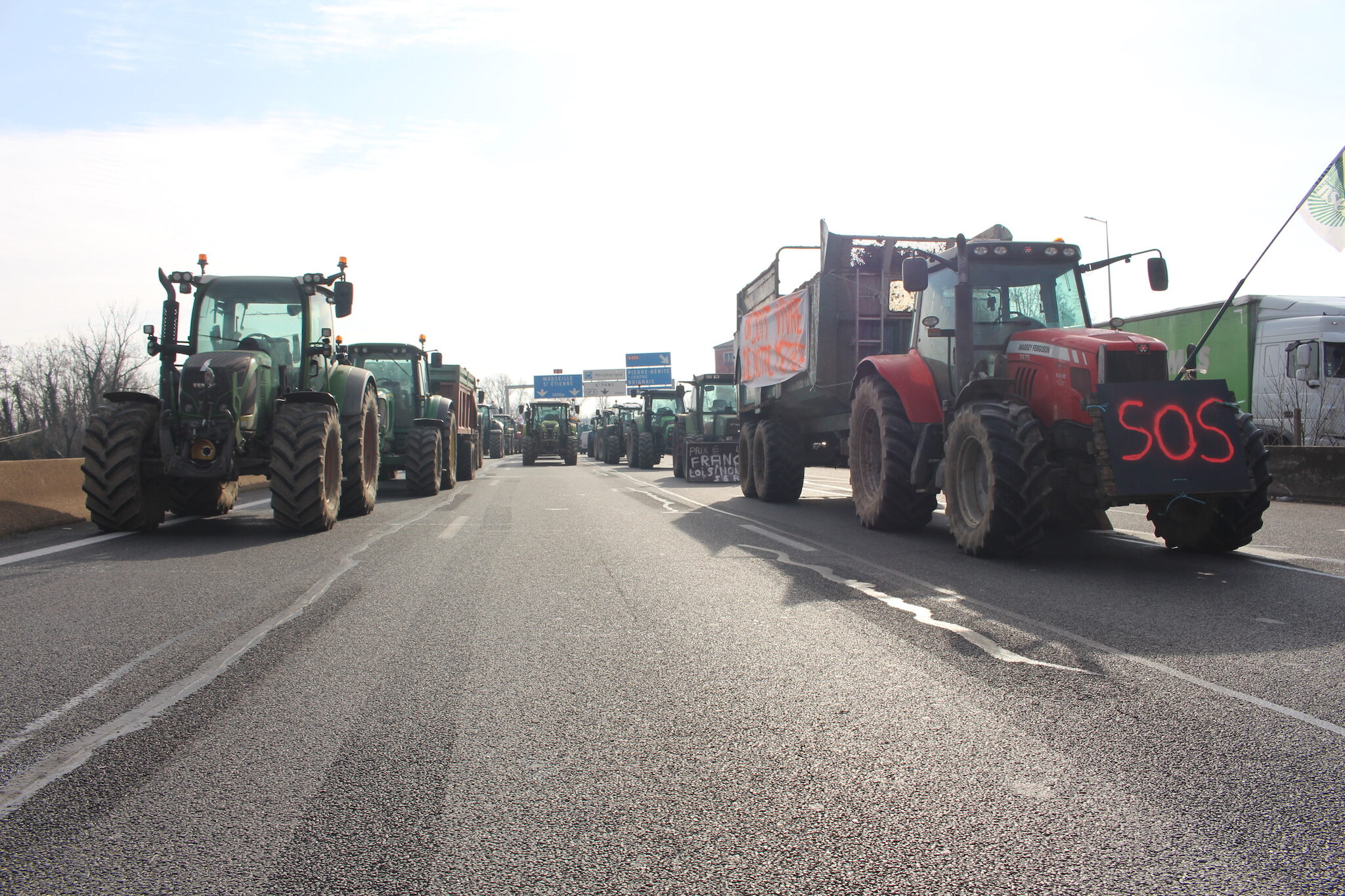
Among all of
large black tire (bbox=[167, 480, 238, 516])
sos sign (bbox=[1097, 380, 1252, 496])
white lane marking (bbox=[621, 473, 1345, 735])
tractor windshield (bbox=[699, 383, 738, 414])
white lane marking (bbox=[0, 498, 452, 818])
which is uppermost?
tractor windshield (bbox=[699, 383, 738, 414])

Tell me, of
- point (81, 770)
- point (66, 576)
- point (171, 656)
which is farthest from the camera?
point (66, 576)

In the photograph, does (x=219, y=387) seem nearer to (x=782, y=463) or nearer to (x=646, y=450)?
(x=782, y=463)

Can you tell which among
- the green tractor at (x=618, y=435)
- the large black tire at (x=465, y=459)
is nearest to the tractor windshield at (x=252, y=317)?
the large black tire at (x=465, y=459)

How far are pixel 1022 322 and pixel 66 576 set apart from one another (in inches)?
341

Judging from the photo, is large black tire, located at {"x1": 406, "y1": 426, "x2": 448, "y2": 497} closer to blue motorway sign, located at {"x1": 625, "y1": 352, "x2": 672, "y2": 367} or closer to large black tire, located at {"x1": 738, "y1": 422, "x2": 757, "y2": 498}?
large black tire, located at {"x1": 738, "y1": 422, "x2": 757, "y2": 498}

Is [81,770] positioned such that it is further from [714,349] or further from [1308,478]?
[714,349]

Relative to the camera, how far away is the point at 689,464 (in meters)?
22.4

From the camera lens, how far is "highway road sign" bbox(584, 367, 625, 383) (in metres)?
87.1

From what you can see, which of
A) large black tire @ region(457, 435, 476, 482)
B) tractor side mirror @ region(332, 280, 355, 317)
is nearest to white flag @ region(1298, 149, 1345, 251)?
tractor side mirror @ region(332, 280, 355, 317)

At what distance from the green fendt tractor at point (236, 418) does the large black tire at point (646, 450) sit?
20.0 meters

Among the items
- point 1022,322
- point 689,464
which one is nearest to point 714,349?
point 689,464

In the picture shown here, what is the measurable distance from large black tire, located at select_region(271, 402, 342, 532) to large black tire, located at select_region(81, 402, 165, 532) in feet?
4.23

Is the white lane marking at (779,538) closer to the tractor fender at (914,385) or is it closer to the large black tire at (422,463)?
the tractor fender at (914,385)

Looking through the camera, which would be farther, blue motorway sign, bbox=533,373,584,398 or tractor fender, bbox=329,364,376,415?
blue motorway sign, bbox=533,373,584,398
